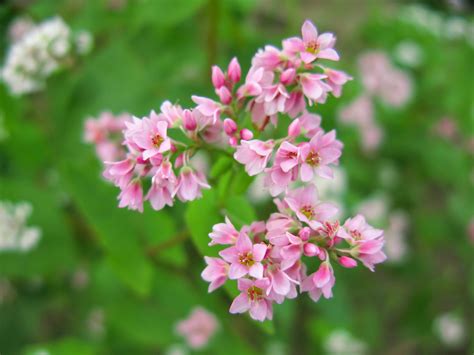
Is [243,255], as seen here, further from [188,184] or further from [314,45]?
[314,45]

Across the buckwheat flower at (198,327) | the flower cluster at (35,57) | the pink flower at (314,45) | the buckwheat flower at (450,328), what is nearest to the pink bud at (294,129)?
the pink flower at (314,45)

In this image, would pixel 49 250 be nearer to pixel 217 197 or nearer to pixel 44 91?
pixel 44 91

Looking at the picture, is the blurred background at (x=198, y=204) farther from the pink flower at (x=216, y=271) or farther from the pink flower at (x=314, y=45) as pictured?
the pink flower at (x=314, y=45)

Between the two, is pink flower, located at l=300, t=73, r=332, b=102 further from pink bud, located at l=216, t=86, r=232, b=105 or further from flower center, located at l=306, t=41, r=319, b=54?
pink bud, located at l=216, t=86, r=232, b=105

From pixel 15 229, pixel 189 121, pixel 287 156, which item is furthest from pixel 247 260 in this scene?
pixel 15 229

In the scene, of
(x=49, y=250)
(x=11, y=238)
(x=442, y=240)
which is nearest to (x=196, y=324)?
(x=49, y=250)

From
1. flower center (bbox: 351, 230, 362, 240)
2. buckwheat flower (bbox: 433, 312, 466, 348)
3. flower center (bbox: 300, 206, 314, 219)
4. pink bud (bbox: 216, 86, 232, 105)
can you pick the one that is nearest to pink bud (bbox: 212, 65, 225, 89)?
pink bud (bbox: 216, 86, 232, 105)
